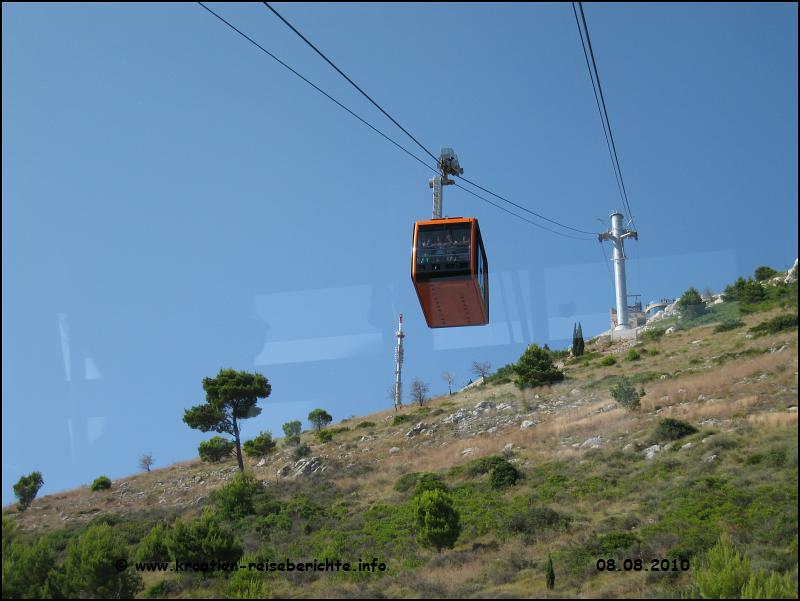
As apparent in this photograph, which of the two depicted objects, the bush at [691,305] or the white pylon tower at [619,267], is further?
the white pylon tower at [619,267]

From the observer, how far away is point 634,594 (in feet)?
53.8

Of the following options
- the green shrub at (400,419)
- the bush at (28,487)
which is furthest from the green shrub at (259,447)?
the bush at (28,487)

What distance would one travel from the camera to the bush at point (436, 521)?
77.3 feet

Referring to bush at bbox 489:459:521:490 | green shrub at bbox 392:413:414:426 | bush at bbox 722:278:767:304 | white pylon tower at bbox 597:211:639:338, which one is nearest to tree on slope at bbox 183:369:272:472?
green shrub at bbox 392:413:414:426

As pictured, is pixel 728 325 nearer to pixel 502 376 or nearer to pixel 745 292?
pixel 745 292

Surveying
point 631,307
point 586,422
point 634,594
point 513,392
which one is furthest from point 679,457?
point 631,307

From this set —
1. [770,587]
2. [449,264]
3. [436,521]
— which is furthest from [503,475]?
[449,264]

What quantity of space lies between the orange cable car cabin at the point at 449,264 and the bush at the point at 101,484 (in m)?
34.7

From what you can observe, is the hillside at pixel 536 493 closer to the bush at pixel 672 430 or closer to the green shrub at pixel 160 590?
the green shrub at pixel 160 590

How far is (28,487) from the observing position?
125ft

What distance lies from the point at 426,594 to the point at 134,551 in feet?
34.3

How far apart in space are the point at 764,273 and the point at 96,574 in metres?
71.6

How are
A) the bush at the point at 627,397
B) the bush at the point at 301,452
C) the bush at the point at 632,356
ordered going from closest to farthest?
the bush at the point at 627,397
the bush at the point at 301,452
the bush at the point at 632,356

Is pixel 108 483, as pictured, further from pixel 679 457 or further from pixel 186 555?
pixel 679 457
